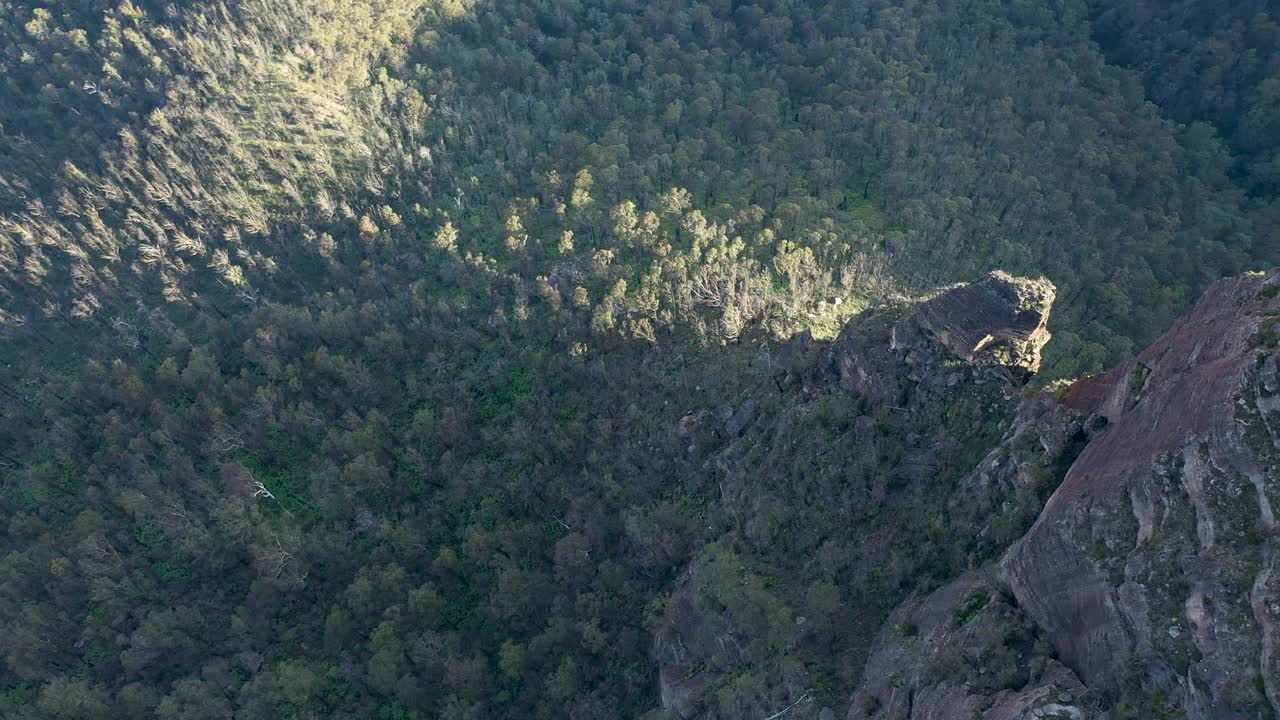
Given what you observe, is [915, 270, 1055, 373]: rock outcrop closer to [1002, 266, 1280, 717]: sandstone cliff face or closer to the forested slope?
the forested slope

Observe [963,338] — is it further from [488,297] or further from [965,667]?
[488,297]

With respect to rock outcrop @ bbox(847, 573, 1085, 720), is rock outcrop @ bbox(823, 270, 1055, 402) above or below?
above

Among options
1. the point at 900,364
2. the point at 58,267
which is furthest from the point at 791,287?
the point at 58,267

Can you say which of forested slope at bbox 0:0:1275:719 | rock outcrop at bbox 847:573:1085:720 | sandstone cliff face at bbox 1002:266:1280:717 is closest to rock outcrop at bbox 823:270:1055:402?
forested slope at bbox 0:0:1275:719

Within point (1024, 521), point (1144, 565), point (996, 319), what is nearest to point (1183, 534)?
point (1144, 565)

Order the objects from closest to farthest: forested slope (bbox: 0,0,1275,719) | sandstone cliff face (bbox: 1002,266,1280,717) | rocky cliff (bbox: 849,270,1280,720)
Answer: sandstone cliff face (bbox: 1002,266,1280,717), rocky cliff (bbox: 849,270,1280,720), forested slope (bbox: 0,0,1275,719)

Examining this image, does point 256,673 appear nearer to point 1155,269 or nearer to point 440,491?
point 440,491

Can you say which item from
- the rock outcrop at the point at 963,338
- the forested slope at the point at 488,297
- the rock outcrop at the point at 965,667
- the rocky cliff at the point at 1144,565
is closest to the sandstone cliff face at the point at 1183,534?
→ the rocky cliff at the point at 1144,565
